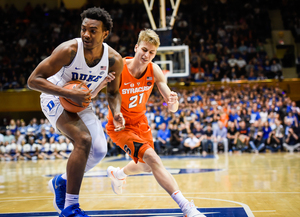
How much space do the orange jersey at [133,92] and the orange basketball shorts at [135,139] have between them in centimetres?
10

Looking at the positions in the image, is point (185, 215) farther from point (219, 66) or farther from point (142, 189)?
point (219, 66)

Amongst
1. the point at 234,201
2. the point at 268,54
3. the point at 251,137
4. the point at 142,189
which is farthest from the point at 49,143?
the point at 268,54

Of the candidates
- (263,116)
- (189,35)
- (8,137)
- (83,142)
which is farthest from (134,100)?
(189,35)

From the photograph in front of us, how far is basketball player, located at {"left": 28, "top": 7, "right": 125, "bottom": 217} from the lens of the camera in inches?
122

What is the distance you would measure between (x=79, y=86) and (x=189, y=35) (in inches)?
687

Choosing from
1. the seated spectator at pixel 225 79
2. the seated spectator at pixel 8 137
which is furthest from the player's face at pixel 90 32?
the seated spectator at pixel 225 79

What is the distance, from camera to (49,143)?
14.5 m

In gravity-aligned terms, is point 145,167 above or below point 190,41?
below

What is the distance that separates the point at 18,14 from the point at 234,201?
22169 millimetres

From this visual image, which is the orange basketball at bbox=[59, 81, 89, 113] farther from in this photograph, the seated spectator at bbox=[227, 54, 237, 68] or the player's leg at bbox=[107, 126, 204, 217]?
the seated spectator at bbox=[227, 54, 237, 68]

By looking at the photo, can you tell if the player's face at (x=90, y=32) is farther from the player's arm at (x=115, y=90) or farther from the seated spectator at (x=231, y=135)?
the seated spectator at (x=231, y=135)

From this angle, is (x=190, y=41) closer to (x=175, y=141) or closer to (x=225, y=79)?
(x=225, y=79)

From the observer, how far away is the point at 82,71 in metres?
3.35

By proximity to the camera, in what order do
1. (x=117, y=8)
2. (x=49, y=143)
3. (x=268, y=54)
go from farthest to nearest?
(x=117, y=8)
(x=268, y=54)
(x=49, y=143)
